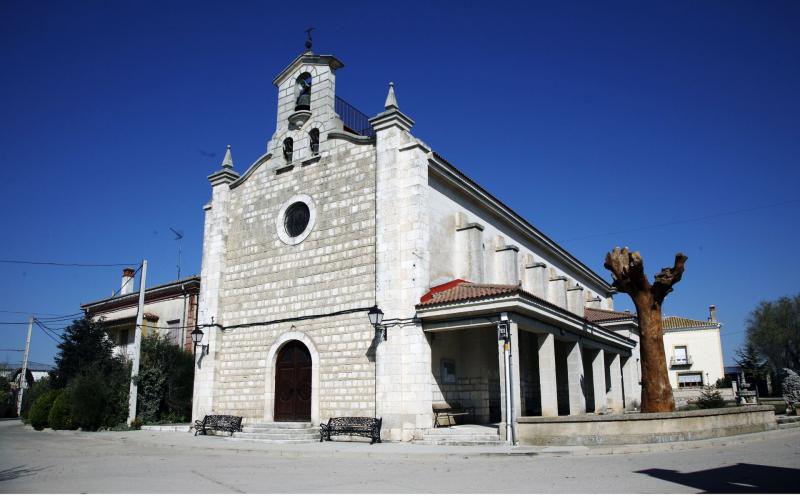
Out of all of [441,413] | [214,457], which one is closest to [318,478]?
[214,457]

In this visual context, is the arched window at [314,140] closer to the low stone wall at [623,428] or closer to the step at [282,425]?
the step at [282,425]

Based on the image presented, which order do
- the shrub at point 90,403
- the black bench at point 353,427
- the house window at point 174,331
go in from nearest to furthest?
the black bench at point 353,427
the shrub at point 90,403
the house window at point 174,331

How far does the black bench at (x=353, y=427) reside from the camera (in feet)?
48.6

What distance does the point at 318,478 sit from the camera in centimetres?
905

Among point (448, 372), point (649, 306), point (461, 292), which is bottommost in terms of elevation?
point (448, 372)

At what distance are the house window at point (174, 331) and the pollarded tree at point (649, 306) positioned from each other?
1797cm

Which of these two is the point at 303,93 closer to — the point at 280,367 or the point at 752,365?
the point at 280,367

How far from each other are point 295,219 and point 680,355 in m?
39.0

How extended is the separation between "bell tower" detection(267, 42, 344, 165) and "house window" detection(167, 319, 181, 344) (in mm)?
9820

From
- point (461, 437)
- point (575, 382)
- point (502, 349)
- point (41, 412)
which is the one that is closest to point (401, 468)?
point (461, 437)

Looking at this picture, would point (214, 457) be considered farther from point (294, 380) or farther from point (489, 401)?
point (489, 401)

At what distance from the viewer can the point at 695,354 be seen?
46.5m

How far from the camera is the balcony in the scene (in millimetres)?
46303

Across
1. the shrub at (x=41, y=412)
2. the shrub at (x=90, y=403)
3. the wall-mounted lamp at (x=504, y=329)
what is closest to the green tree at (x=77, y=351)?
the shrub at (x=41, y=412)
